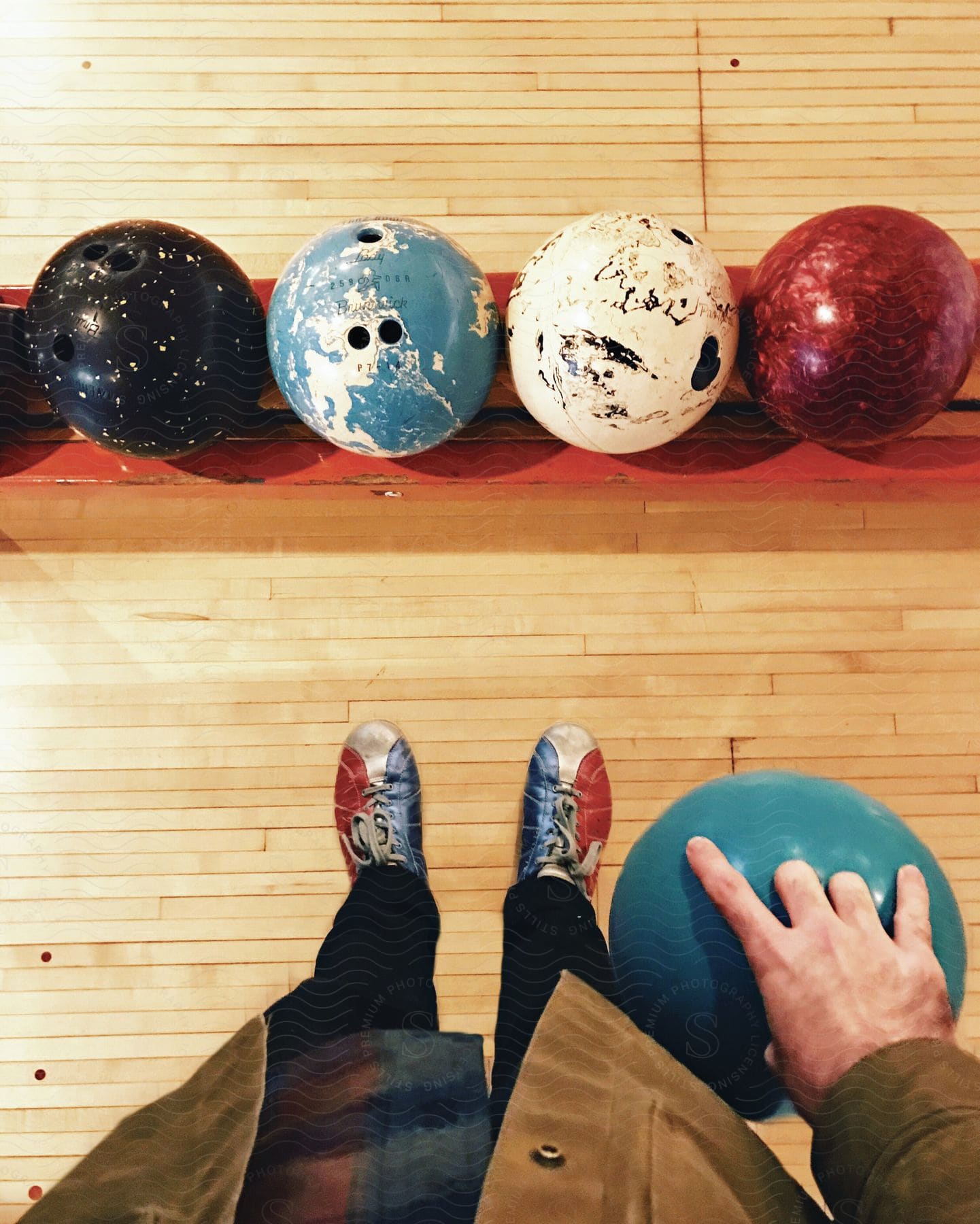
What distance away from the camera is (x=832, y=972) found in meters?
1.60

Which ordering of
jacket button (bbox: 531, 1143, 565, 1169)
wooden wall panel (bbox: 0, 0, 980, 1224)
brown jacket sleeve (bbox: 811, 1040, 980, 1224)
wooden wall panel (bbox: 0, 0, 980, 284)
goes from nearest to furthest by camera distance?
brown jacket sleeve (bbox: 811, 1040, 980, 1224) → jacket button (bbox: 531, 1143, 565, 1169) → wooden wall panel (bbox: 0, 0, 980, 1224) → wooden wall panel (bbox: 0, 0, 980, 284)

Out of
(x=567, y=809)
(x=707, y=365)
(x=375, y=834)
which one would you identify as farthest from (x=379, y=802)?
(x=707, y=365)

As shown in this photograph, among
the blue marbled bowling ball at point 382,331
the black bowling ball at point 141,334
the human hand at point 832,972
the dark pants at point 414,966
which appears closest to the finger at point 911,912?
the human hand at point 832,972

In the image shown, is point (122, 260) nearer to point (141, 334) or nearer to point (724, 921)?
point (141, 334)

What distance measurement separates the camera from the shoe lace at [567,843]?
2.38m

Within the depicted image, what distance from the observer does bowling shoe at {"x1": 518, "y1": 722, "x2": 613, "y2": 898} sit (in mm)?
2389

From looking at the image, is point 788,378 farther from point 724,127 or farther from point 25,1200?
point 25,1200

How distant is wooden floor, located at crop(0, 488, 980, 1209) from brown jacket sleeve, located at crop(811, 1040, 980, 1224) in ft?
3.57

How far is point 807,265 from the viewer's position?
1706mm

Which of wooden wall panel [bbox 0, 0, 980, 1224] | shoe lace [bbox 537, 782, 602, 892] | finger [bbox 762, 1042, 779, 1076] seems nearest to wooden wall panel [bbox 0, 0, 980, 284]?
wooden wall panel [bbox 0, 0, 980, 1224]

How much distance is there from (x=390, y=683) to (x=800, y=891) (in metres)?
1.31

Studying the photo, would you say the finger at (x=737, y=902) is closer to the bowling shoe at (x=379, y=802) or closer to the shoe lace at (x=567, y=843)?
the shoe lace at (x=567, y=843)

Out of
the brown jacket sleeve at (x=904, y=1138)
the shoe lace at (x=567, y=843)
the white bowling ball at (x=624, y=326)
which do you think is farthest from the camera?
the shoe lace at (x=567, y=843)

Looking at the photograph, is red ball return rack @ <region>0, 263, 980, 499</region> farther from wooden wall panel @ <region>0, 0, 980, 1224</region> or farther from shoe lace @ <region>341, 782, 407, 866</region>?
shoe lace @ <region>341, 782, 407, 866</region>
